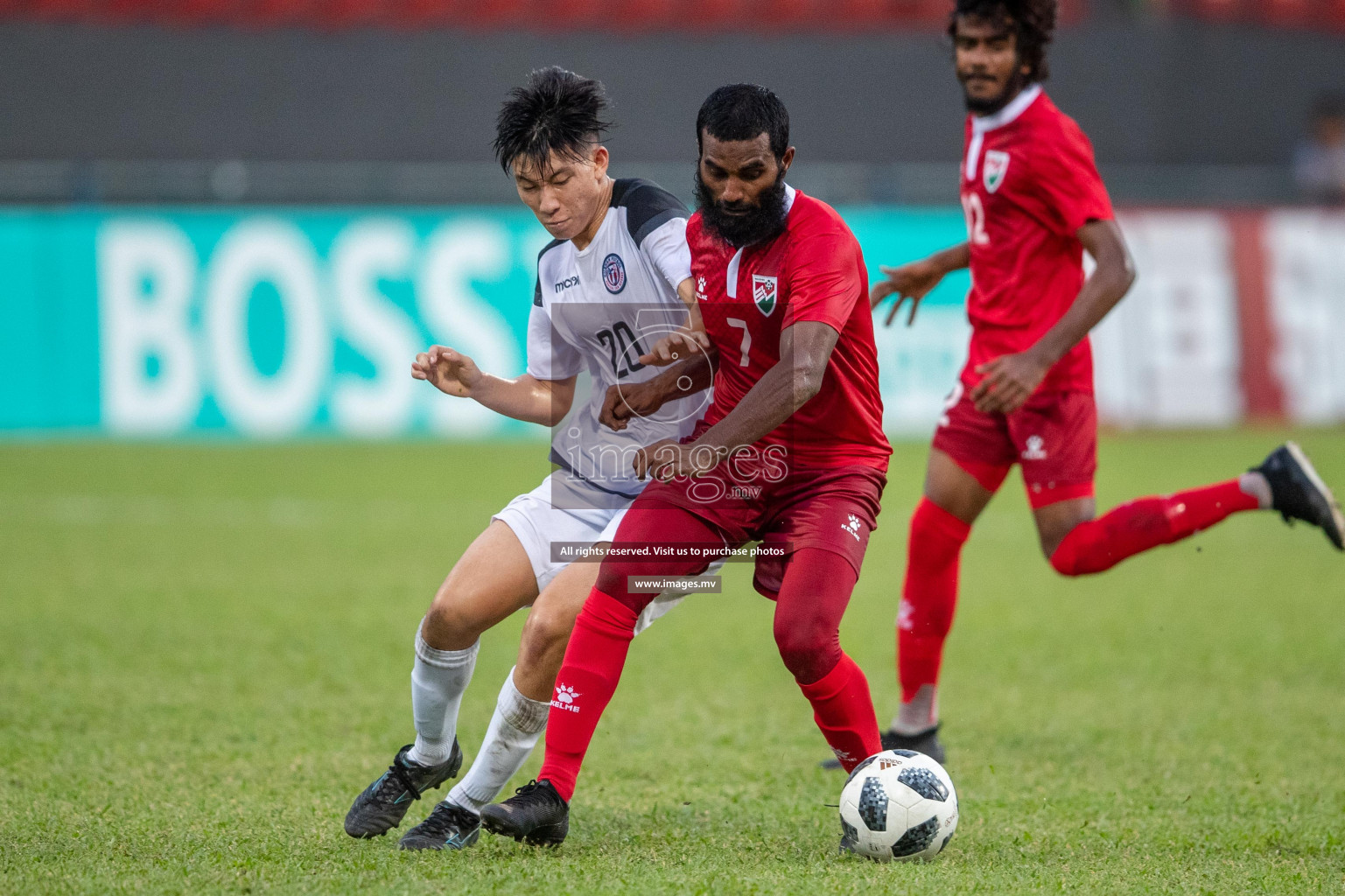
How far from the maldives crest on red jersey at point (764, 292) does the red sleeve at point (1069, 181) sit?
3.74ft

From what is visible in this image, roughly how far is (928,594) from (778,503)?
3.93 feet

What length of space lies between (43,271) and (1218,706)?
430 inches

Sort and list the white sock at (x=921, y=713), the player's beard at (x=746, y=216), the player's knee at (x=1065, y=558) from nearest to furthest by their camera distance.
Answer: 1. the player's beard at (x=746, y=216)
2. the player's knee at (x=1065, y=558)
3. the white sock at (x=921, y=713)

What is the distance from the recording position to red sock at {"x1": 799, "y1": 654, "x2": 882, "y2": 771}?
353 centimetres

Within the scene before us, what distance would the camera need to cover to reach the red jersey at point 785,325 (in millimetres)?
3637

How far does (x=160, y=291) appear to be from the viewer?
41.8 feet

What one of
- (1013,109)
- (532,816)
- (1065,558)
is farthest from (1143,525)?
(532,816)

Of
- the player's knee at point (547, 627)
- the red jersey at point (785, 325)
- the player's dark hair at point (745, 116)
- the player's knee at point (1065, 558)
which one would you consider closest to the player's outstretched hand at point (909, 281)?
the player's knee at point (1065, 558)

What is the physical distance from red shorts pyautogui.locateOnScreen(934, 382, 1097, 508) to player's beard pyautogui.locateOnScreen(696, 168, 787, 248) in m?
1.36

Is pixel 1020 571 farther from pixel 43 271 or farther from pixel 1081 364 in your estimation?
pixel 43 271

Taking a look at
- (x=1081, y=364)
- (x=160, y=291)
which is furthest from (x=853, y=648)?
(x=160, y=291)

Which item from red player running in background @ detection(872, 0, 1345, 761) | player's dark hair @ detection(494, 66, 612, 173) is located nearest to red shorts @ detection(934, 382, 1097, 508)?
red player running in background @ detection(872, 0, 1345, 761)

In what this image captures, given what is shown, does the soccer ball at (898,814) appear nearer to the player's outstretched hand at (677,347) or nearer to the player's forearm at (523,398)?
the player's outstretched hand at (677,347)

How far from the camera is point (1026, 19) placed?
431cm
